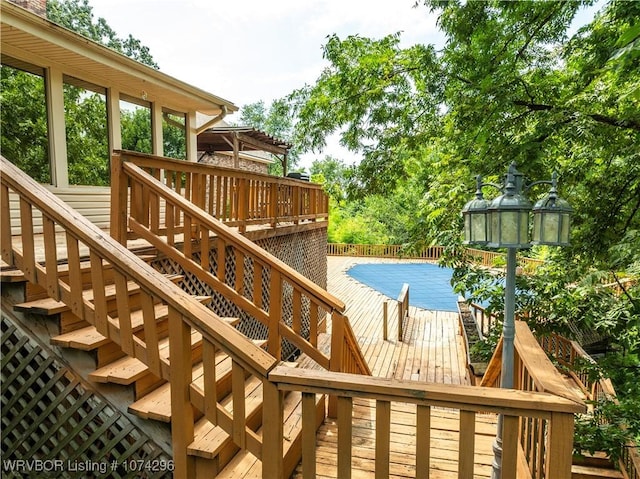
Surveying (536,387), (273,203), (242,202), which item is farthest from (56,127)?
(536,387)

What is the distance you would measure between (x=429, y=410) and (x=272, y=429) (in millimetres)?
720

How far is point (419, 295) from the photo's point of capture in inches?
668

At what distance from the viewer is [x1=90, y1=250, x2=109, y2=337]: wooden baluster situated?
212 centimetres

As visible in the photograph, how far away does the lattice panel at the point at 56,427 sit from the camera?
7.81 feet

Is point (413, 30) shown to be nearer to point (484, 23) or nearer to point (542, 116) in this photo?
point (484, 23)

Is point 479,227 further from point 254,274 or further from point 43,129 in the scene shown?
point 43,129

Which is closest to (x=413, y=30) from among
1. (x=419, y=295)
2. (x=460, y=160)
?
(x=460, y=160)

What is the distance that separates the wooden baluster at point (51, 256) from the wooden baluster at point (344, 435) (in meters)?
1.83

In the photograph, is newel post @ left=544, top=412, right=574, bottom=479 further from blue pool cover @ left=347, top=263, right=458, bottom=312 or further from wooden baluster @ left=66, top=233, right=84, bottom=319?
blue pool cover @ left=347, top=263, right=458, bottom=312

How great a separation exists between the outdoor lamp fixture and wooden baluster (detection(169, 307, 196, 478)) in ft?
5.45

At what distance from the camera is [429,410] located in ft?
5.38

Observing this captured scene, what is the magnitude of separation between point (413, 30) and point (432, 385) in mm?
5946

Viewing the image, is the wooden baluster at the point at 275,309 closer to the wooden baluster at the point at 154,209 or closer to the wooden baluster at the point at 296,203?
the wooden baluster at the point at 154,209

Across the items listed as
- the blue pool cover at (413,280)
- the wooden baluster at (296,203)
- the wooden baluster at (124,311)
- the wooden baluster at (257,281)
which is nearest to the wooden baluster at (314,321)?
the wooden baluster at (257,281)
